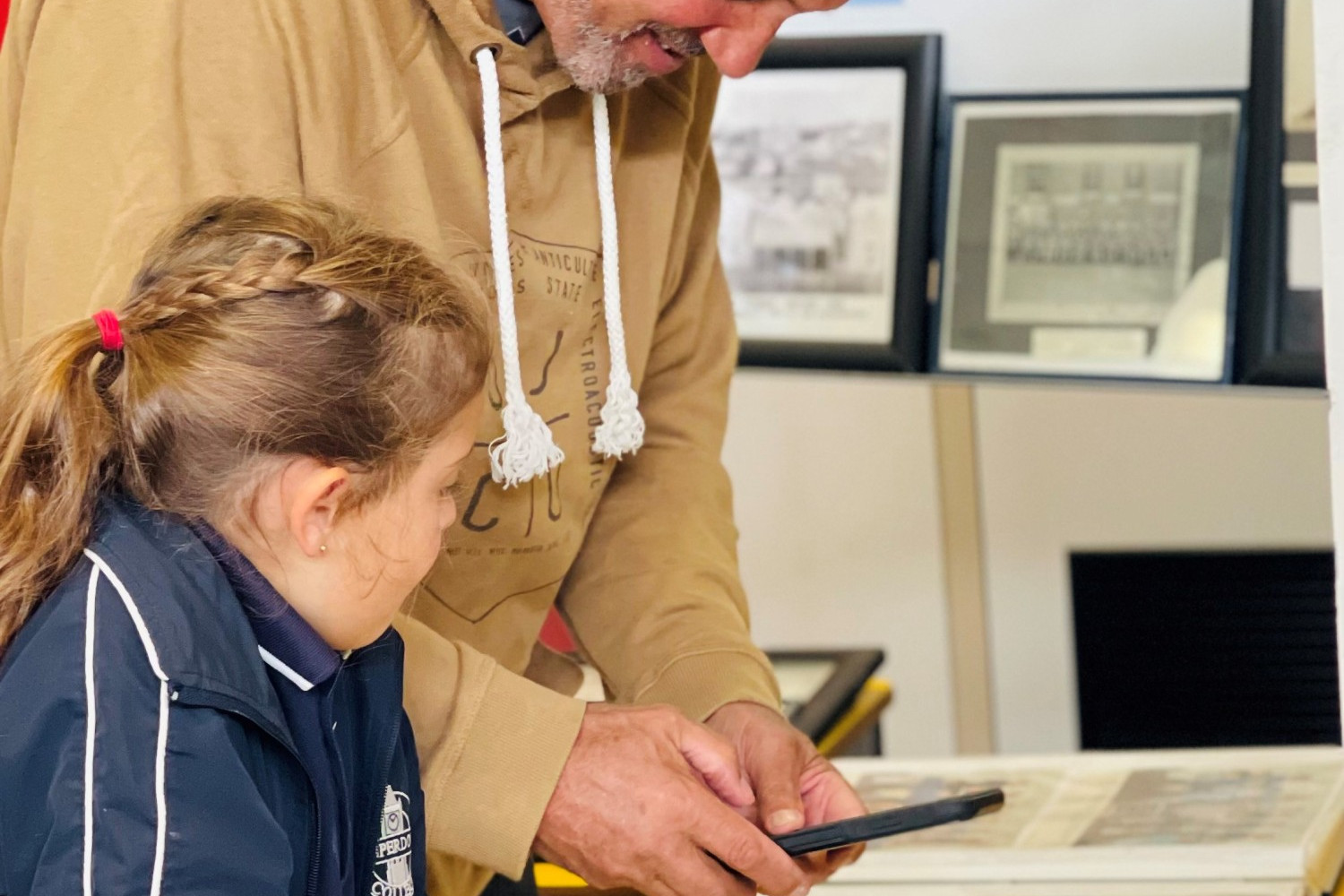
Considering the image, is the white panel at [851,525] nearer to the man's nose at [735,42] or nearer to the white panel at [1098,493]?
the white panel at [1098,493]

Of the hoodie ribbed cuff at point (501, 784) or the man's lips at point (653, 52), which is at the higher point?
the man's lips at point (653, 52)

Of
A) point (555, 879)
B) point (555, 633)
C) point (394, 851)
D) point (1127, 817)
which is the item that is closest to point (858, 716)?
point (555, 633)

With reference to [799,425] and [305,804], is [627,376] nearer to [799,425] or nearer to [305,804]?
[305,804]

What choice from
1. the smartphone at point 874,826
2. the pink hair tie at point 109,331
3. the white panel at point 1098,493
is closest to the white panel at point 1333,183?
the smartphone at point 874,826

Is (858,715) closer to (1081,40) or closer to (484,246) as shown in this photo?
(1081,40)

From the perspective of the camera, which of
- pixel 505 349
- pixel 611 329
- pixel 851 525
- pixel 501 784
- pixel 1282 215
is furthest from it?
pixel 851 525

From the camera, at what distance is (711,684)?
132cm

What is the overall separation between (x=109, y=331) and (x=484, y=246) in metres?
0.38

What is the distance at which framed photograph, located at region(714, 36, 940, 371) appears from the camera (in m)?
2.23

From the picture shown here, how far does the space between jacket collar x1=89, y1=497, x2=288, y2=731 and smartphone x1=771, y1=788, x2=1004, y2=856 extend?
0.40 m

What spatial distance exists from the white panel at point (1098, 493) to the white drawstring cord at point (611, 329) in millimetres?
1828

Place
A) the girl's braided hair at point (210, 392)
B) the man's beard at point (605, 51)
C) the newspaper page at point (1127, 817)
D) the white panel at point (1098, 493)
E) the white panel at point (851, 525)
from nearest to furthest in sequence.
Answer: the girl's braided hair at point (210, 392)
the man's beard at point (605, 51)
the newspaper page at point (1127, 817)
the white panel at point (1098, 493)
the white panel at point (851, 525)

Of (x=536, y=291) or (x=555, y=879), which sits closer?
(x=536, y=291)

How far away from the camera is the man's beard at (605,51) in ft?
3.97
